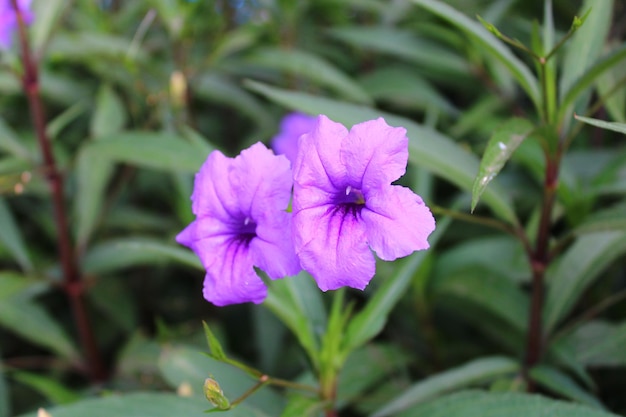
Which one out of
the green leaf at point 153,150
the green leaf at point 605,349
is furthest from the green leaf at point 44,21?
the green leaf at point 605,349

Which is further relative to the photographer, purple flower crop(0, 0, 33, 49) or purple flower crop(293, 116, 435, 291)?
purple flower crop(0, 0, 33, 49)

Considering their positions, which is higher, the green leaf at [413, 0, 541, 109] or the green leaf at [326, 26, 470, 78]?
the green leaf at [413, 0, 541, 109]

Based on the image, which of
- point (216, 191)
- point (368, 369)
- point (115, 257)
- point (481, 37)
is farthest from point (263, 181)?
point (115, 257)

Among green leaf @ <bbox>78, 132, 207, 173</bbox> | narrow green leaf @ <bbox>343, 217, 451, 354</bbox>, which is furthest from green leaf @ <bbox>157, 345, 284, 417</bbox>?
green leaf @ <bbox>78, 132, 207, 173</bbox>

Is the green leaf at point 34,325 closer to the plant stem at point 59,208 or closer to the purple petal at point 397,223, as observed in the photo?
the plant stem at point 59,208

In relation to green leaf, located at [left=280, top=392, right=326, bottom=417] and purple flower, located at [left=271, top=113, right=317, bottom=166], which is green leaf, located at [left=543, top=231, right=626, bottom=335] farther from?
purple flower, located at [left=271, top=113, right=317, bottom=166]

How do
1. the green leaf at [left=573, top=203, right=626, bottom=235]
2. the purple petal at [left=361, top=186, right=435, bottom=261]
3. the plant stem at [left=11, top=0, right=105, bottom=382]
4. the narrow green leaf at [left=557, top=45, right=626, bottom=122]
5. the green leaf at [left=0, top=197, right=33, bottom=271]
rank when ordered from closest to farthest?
1. the purple petal at [left=361, top=186, right=435, bottom=261]
2. the narrow green leaf at [left=557, top=45, right=626, bottom=122]
3. the green leaf at [left=573, top=203, right=626, bottom=235]
4. the plant stem at [left=11, top=0, right=105, bottom=382]
5. the green leaf at [left=0, top=197, right=33, bottom=271]

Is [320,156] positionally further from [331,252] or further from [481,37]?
[481,37]

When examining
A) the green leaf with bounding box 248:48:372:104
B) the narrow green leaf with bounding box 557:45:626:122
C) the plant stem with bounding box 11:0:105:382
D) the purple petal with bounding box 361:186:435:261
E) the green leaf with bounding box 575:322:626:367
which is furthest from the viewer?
the green leaf with bounding box 248:48:372:104
